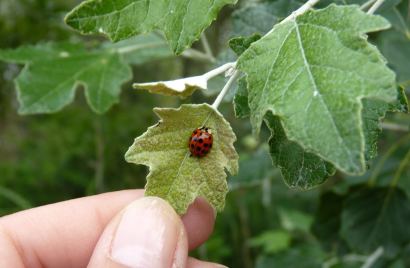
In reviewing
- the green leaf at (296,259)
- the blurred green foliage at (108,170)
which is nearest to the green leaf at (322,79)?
the green leaf at (296,259)

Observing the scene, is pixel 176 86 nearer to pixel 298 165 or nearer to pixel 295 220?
pixel 298 165

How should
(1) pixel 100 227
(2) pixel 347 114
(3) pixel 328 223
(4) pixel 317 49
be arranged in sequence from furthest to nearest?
1. (3) pixel 328 223
2. (1) pixel 100 227
3. (4) pixel 317 49
4. (2) pixel 347 114

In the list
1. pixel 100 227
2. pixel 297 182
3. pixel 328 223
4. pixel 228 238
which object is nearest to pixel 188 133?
pixel 297 182

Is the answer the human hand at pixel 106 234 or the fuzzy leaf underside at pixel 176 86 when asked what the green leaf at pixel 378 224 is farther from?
the fuzzy leaf underside at pixel 176 86

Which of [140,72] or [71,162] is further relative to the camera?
[140,72]

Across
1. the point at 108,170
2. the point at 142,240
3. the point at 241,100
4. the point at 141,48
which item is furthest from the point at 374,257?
the point at 108,170

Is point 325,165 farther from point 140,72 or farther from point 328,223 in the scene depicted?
point 140,72
